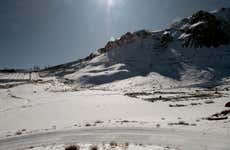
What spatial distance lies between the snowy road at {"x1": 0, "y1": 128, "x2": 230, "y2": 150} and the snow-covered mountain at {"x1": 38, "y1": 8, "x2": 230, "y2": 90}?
83.0 m

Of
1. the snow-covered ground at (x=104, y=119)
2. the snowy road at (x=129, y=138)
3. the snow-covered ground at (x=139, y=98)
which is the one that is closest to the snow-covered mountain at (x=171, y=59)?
the snow-covered ground at (x=139, y=98)

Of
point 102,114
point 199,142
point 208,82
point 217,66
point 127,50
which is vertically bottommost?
point 199,142

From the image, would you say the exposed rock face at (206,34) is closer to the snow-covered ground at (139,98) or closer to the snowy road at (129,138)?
the snow-covered ground at (139,98)

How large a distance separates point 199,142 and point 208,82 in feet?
322

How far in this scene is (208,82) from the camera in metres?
112

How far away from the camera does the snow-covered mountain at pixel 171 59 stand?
400 ft

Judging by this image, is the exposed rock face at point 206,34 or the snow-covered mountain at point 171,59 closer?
the snow-covered mountain at point 171,59

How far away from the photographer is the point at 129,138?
2277cm

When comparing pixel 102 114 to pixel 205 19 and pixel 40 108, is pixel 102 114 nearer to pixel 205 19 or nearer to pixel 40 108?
pixel 40 108

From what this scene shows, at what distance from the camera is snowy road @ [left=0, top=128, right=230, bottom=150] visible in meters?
18.9

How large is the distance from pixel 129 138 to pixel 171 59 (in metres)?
133

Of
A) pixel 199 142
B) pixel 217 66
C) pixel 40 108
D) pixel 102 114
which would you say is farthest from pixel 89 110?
pixel 217 66


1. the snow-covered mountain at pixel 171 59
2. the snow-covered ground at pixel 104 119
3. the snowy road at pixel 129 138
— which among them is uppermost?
the snow-covered mountain at pixel 171 59

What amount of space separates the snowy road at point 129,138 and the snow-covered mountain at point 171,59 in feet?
272
